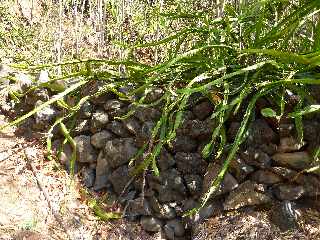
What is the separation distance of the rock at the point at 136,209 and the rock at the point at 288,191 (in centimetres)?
87

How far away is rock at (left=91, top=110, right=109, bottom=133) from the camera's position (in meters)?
2.98

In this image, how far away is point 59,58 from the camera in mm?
3938

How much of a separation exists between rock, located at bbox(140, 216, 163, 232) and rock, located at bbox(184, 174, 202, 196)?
12.4 inches

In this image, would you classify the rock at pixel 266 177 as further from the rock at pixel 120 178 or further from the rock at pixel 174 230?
the rock at pixel 120 178

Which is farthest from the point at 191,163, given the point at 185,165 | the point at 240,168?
the point at 240,168

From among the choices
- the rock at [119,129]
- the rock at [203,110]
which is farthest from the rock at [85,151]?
the rock at [203,110]

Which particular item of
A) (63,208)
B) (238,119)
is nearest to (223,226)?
(238,119)

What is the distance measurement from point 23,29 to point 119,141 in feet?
10.5

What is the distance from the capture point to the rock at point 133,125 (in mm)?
2836

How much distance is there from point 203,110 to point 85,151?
3.17 ft

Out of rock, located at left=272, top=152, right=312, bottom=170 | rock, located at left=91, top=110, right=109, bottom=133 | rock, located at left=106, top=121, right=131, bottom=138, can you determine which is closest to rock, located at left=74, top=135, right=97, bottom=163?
rock, located at left=91, top=110, right=109, bottom=133

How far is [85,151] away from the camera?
302 centimetres

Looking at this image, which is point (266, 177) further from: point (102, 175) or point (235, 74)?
point (102, 175)

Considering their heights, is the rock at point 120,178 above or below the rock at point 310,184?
below
